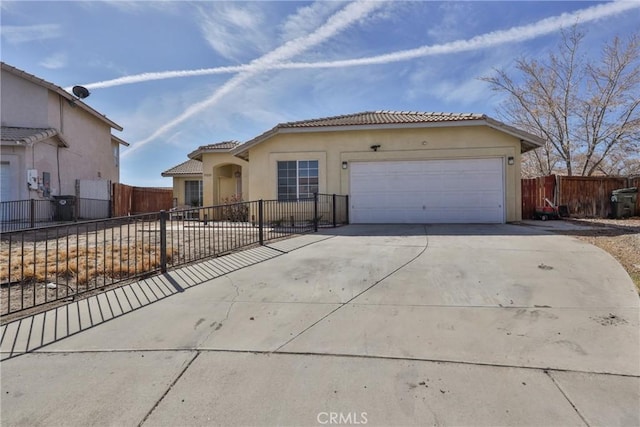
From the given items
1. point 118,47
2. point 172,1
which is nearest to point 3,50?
point 118,47

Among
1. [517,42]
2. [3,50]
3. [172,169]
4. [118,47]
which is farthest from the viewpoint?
[172,169]

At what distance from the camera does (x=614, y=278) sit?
14.9 feet

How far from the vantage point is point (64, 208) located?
14.6 metres

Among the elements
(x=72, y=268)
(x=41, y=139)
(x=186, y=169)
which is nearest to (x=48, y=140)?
(x=41, y=139)

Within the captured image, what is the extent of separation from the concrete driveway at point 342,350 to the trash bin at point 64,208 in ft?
42.2

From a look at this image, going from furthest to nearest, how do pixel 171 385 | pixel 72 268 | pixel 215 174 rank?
pixel 215 174 < pixel 72 268 < pixel 171 385

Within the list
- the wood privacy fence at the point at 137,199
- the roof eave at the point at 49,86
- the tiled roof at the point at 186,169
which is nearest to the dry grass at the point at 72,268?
the roof eave at the point at 49,86

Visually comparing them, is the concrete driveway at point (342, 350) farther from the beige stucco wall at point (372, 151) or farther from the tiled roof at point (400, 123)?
the tiled roof at point (400, 123)

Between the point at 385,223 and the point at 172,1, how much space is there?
9436mm

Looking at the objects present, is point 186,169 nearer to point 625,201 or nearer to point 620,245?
point 620,245

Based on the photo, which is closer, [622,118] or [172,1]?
[172,1]

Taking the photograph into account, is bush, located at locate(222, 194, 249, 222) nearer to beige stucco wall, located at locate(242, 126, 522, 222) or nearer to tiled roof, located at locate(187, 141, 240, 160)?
beige stucco wall, located at locate(242, 126, 522, 222)

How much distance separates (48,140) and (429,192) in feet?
56.8

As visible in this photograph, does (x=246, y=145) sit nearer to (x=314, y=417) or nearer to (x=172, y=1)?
(x=172, y=1)
